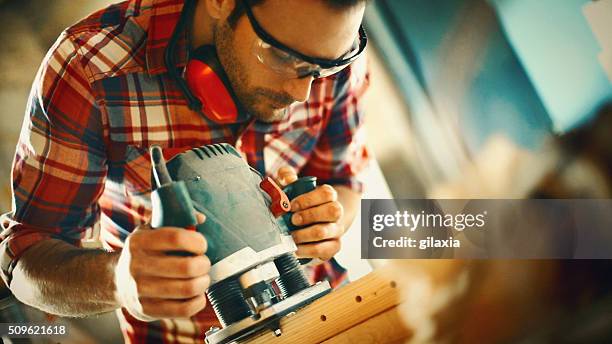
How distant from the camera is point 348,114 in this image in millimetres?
1570

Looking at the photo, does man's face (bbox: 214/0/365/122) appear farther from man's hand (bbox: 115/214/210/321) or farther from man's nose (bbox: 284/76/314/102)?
man's hand (bbox: 115/214/210/321)

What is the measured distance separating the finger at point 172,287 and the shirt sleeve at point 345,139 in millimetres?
579

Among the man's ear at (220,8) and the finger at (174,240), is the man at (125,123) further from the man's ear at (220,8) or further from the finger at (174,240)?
the finger at (174,240)

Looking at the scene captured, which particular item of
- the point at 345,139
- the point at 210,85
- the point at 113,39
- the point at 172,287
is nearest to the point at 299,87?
the point at 210,85

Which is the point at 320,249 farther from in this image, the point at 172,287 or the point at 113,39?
the point at 113,39

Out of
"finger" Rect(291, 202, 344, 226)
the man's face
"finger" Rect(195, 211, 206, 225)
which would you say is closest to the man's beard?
the man's face

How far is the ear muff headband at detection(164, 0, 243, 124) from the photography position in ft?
4.34

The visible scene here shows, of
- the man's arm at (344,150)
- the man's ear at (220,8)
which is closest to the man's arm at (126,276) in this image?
the man's arm at (344,150)

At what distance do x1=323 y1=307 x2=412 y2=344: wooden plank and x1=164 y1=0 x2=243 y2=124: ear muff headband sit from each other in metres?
0.54

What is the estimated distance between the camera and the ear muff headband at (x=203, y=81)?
1.32m

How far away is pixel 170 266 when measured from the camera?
1072 millimetres

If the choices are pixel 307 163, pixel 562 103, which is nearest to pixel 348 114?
pixel 307 163

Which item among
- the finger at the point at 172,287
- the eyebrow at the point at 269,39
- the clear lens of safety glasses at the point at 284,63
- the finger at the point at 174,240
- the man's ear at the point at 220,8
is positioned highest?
the man's ear at the point at 220,8

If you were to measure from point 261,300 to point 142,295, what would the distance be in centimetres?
20
